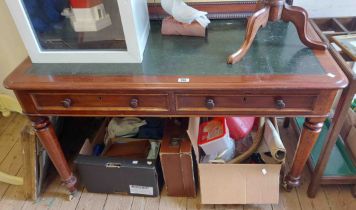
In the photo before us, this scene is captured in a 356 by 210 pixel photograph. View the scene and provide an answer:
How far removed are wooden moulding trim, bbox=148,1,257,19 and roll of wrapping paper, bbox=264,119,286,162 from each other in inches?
20.3

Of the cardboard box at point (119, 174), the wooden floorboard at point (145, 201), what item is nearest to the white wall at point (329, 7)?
the wooden floorboard at point (145, 201)

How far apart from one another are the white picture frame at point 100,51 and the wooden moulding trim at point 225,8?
0.28 meters

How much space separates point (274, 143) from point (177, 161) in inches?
16.3

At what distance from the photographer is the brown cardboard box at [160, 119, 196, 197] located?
123cm

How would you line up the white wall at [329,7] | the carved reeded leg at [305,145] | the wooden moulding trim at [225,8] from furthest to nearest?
the white wall at [329,7] < the wooden moulding trim at [225,8] < the carved reeded leg at [305,145]

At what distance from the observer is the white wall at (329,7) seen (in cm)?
138

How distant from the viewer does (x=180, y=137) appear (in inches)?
51.0

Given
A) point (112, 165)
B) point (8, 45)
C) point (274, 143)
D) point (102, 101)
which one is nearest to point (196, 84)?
point (102, 101)

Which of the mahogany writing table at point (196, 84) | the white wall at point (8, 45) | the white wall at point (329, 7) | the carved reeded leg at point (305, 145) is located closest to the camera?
the mahogany writing table at point (196, 84)

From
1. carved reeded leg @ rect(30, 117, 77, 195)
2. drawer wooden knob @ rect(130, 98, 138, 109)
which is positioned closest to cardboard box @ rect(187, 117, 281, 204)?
drawer wooden knob @ rect(130, 98, 138, 109)

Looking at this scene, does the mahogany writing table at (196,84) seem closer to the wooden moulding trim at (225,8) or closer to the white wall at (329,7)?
the wooden moulding trim at (225,8)

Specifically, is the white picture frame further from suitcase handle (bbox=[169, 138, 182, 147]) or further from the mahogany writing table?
suitcase handle (bbox=[169, 138, 182, 147])

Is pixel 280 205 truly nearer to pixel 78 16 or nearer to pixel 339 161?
pixel 339 161

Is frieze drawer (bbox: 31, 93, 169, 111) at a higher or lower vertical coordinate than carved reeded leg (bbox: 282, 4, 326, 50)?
lower
